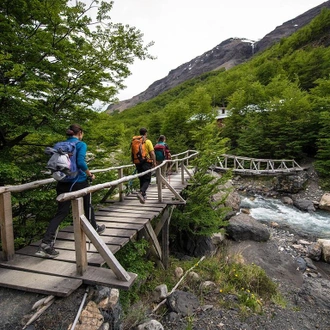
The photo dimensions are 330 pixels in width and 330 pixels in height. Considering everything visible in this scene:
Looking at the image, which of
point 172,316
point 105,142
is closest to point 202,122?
point 105,142

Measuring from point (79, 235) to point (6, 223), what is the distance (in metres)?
1.18

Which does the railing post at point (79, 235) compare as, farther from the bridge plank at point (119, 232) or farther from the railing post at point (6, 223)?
the bridge plank at point (119, 232)

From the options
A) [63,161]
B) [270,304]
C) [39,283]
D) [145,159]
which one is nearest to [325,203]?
[270,304]

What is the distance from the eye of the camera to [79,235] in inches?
103

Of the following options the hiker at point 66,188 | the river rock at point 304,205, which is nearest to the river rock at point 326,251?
the river rock at point 304,205

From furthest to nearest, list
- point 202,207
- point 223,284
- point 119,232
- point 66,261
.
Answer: point 202,207 < point 223,284 < point 119,232 < point 66,261

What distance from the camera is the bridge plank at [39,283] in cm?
241

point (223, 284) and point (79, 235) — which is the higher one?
point (79, 235)

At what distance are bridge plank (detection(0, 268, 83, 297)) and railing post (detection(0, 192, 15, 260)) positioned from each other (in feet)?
1.10

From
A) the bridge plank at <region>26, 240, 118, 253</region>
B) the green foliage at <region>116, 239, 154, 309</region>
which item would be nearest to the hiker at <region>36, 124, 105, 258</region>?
the bridge plank at <region>26, 240, 118, 253</region>

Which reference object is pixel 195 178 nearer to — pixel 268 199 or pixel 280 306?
pixel 280 306

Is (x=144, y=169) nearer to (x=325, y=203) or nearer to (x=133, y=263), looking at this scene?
(x=133, y=263)

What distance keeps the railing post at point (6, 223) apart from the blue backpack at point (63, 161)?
761 mm

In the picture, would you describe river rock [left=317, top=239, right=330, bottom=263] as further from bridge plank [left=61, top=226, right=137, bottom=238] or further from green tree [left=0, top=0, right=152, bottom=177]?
green tree [left=0, top=0, right=152, bottom=177]
